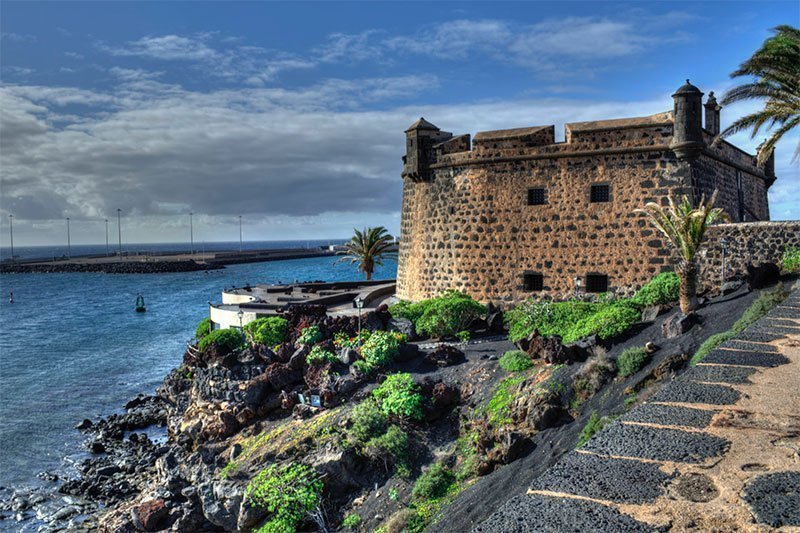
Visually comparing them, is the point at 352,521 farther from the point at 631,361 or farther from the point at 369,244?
the point at 369,244

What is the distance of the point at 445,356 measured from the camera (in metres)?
21.7

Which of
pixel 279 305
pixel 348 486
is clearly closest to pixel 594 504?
pixel 348 486

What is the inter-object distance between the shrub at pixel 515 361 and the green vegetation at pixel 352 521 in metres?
6.61

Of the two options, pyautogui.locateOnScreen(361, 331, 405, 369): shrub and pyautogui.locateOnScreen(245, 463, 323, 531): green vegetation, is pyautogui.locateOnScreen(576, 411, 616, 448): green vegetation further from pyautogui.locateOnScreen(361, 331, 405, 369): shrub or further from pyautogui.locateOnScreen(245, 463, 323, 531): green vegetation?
pyautogui.locateOnScreen(361, 331, 405, 369): shrub

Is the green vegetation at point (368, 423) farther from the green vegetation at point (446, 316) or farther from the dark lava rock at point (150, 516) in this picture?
the dark lava rock at point (150, 516)

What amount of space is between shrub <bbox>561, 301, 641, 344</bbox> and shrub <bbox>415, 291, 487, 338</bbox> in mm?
4492

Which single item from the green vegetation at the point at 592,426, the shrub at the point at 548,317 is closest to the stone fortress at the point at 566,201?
the shrub at the point at 548,317

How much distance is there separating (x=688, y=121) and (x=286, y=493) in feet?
62.7

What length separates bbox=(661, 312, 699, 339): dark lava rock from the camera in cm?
1753

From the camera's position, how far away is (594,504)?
438 cm

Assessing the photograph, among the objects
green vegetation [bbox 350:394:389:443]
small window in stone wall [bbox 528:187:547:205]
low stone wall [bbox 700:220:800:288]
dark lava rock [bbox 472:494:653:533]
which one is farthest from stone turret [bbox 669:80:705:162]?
dark lava rock [bbox 472:494:653:533]

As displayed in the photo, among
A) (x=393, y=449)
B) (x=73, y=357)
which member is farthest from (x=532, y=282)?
(x=73, y=357)

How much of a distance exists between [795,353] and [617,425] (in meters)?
4.13

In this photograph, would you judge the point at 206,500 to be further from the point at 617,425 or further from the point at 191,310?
the point at 191,310
